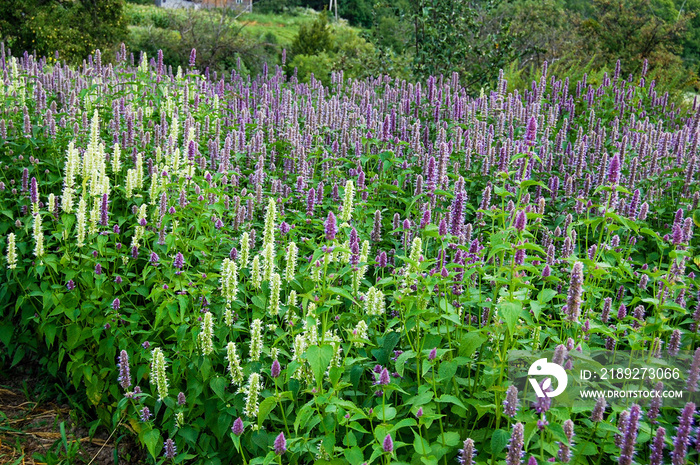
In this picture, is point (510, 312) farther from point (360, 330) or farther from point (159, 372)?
point (159, 372)

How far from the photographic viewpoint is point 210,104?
743cm

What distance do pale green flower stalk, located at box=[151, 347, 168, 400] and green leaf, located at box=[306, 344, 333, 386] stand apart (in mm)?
1082

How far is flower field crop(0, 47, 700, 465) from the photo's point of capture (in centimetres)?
291

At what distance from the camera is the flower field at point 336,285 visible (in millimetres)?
2906

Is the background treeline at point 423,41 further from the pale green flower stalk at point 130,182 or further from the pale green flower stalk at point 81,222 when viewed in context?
the pale green flower stalk at point 81,222

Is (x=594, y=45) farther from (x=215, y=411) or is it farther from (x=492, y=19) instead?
(x=215, y=411)

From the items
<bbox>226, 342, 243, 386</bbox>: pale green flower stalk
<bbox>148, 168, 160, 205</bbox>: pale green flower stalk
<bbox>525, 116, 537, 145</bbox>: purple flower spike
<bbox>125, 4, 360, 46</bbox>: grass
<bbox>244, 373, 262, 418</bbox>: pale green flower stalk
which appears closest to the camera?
<bbox>244, 373, 262, 418</bbox>: pale green flower stalk

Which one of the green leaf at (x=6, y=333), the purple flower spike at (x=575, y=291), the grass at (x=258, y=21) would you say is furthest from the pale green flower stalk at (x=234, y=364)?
the grass at (x=258, y=21)

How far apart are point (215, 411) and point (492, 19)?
70.5ft

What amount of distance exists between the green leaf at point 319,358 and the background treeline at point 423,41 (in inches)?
346

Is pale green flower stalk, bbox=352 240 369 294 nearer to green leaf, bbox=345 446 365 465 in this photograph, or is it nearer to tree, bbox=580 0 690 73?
green leaf, bbox=345 446 365 465

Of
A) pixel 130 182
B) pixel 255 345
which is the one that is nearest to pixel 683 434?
pixel 255 345

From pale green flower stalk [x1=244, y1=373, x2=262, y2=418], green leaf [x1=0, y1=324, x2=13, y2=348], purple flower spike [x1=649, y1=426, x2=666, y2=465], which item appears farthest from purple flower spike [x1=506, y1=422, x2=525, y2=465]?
green leaf [x1=0, y1=324, x2=13, y2=348]

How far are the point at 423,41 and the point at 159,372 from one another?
1066cm
